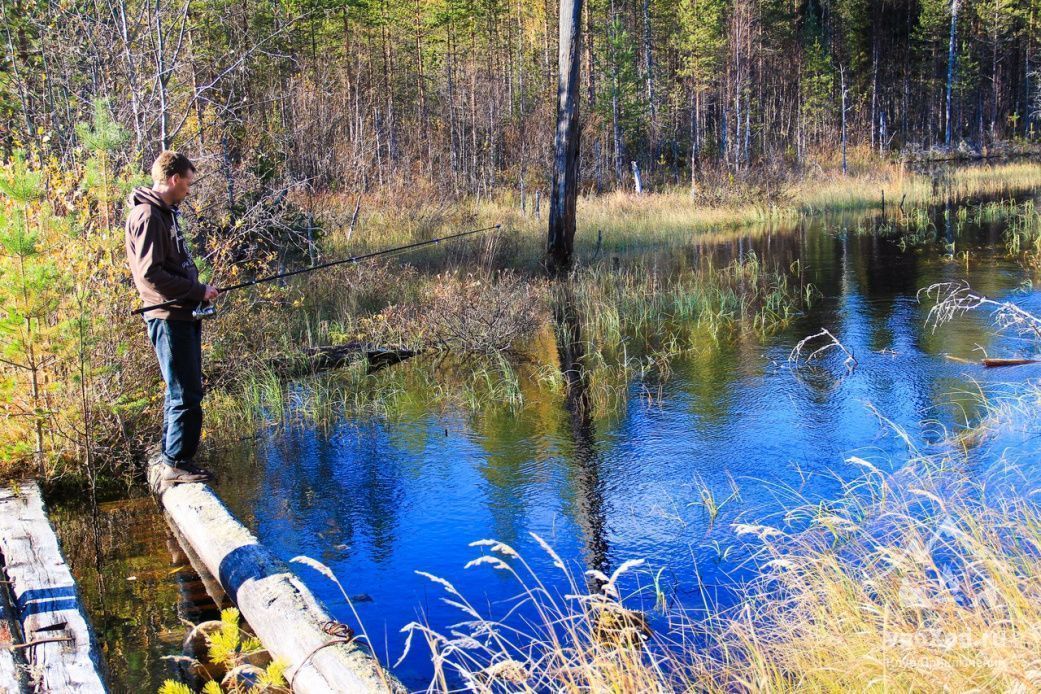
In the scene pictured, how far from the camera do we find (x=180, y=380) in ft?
18.1

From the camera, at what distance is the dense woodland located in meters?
20.0

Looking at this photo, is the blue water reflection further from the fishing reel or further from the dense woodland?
the dense woodland

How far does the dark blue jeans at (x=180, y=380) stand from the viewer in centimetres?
544

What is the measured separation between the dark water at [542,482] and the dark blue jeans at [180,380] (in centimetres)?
63

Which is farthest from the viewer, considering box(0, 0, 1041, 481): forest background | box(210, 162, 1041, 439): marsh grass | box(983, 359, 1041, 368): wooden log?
box(210, 162, 1041, 439): marsh grass

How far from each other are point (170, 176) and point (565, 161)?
428 inches

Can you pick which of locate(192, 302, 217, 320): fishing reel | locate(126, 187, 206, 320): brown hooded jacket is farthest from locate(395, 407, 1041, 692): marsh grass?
locate(126, 187, 206, 320): brown hooded jacket

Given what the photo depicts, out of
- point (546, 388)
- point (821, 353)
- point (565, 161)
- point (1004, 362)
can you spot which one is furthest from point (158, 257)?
point (565, 161)

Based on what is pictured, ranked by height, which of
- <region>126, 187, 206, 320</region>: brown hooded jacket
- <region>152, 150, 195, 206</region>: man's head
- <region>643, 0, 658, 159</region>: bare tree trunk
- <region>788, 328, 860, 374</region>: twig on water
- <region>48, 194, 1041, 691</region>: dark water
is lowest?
<region>48, 194, 1041, 691</region>: dark water

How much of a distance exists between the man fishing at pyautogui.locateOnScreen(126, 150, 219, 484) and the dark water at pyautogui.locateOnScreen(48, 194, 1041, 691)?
984mm

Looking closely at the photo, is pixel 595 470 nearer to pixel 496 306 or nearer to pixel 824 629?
pixel 824 629

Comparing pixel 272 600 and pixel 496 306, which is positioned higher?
pixel 496 306

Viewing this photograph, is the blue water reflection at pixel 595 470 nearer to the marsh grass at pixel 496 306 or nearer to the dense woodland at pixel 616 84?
the marsh grass at pixel 496 306

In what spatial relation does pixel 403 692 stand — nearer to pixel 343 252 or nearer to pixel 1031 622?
pixel 1031 622
